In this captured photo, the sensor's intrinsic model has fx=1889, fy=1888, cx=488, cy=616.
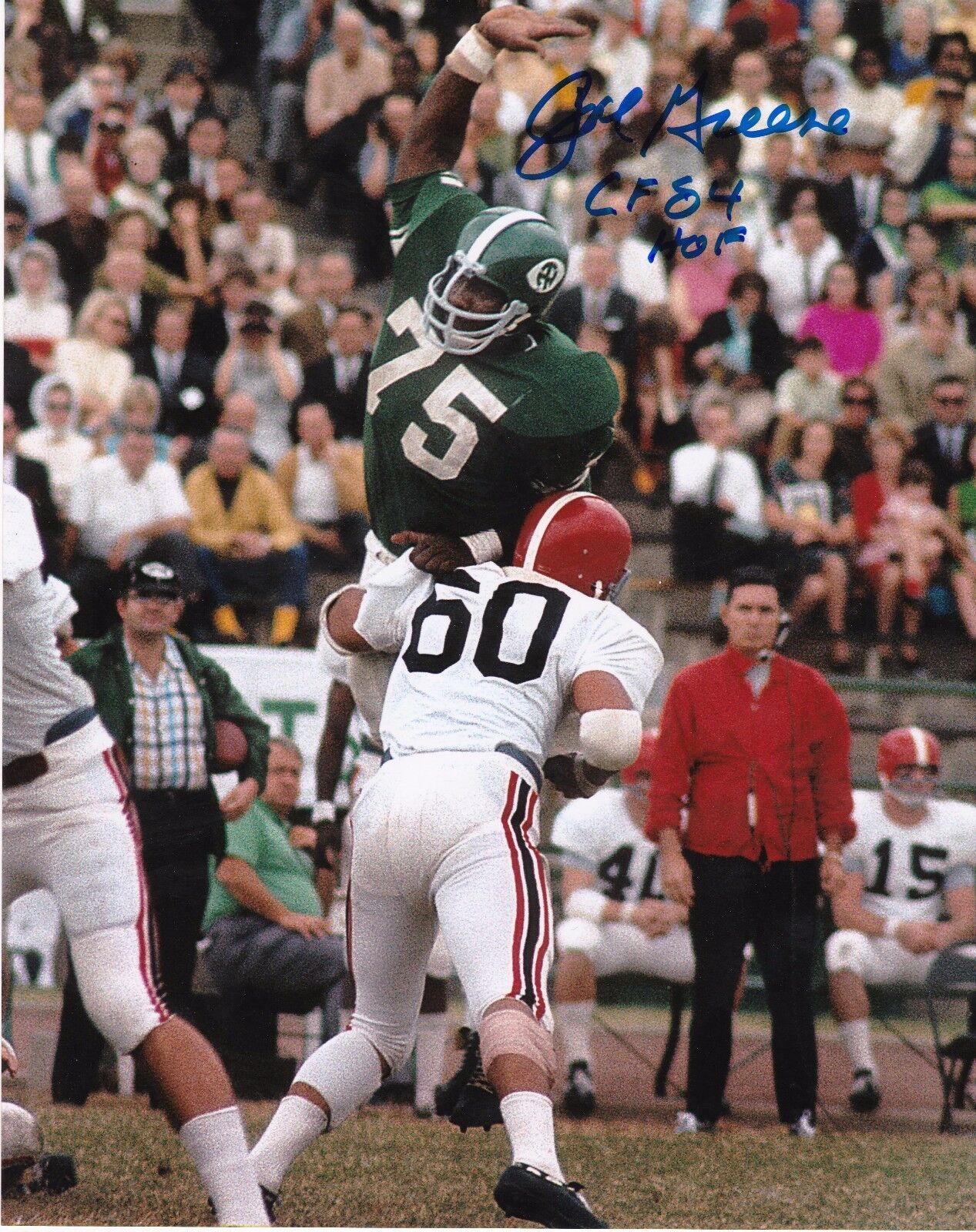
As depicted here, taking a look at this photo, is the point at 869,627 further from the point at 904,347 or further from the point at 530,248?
the point at 530,248

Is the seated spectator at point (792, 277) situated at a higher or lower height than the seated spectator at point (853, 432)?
higher

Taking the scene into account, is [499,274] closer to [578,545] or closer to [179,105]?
[578,545]

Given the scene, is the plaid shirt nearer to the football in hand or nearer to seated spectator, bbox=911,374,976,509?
the football in hand

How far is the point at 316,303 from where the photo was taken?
26.1 feet

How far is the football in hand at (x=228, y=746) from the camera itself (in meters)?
5.56

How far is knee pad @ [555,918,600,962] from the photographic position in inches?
235

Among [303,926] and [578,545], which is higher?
[578,545]

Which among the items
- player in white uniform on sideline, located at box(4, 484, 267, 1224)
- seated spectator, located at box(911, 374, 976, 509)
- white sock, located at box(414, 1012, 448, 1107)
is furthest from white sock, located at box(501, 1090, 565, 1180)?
seated spectator, located at box(911, 374, 976, 509)

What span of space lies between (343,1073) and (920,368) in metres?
5.30

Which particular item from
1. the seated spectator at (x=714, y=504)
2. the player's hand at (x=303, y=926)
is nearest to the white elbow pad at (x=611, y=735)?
the player's hand at (x=303, y=926)

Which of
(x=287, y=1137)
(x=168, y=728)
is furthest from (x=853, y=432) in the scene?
(x=287, y=1137)

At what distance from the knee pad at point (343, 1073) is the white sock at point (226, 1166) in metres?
0.18

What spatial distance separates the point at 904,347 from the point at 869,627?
1373mm

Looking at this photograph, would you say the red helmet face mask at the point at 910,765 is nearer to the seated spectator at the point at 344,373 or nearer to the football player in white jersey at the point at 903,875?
the football player in white jersey at the point at 903,875
